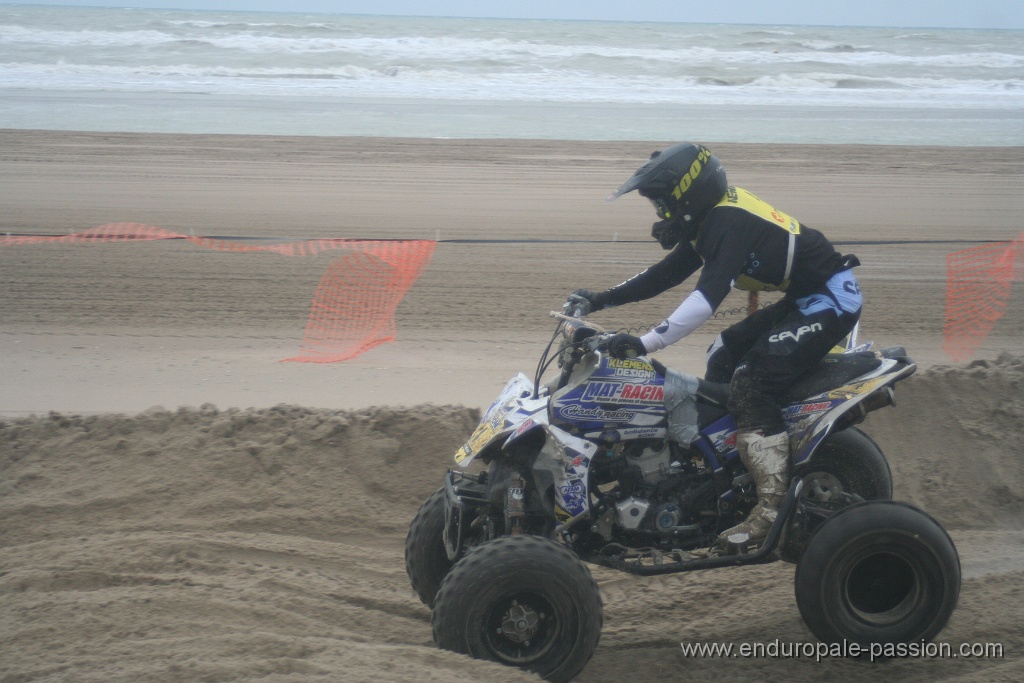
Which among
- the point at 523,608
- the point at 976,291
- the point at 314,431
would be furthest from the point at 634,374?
the point at 976,291

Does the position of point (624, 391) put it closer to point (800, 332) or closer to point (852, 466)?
point (800, 332)

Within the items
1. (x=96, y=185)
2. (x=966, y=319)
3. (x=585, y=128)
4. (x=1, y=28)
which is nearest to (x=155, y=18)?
(x=1, y=28)

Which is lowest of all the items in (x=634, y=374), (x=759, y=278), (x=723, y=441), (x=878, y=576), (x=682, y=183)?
(x=878, y=576)

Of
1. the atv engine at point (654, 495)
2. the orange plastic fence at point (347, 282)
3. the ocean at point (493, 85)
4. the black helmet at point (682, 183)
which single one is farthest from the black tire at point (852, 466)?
the ocean at point (493, 85)

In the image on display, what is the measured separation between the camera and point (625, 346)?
12.0 ft

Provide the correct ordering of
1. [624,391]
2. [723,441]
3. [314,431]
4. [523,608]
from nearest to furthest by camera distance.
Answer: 1. [523,608]
2. [624,391]
3. [723,441]
4. [314,431]

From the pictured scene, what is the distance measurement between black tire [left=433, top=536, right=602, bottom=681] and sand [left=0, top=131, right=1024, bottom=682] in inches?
6.7

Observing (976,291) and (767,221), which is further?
(976,291)

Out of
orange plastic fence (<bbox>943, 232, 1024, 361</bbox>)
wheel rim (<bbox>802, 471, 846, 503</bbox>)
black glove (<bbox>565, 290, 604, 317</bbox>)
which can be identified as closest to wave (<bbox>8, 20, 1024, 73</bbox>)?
orange plastic fence (<bbox>943, 232, 1024, 361</bbox>)

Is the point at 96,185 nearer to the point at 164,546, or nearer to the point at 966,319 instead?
the point at 164,546

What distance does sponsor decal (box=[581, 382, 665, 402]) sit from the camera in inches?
151

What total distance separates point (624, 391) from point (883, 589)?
1.38 meters

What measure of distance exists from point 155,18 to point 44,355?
55.8 metres

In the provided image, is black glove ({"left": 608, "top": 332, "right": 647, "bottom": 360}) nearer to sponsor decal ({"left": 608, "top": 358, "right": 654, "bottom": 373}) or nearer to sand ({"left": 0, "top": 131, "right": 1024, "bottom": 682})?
sponsor decal ({"left": 608, "top": 358, "right": 654, "bottom": 373})
